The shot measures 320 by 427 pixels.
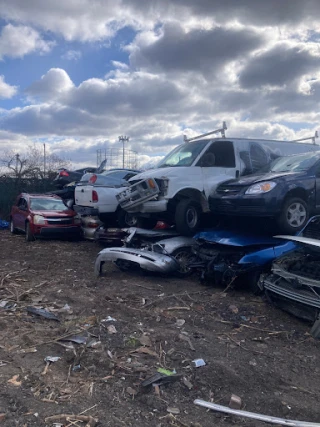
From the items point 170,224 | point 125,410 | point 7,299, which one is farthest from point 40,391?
point 170,224

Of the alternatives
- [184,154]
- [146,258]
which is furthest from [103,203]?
[146,258]

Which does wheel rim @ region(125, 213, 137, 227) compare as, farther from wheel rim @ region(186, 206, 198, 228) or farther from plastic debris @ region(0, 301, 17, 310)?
plastic debris @ region(0, 301, 17, 310)

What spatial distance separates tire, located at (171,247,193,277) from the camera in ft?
28.1

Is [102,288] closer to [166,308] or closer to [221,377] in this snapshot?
[166,308]

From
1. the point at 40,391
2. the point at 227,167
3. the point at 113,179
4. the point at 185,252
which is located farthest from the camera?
the point at 113,179

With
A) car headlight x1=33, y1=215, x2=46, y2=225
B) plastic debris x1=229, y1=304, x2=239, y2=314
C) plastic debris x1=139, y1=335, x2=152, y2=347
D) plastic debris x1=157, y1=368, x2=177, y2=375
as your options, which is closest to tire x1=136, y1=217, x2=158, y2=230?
car headlight x1=33, y1=215, x2=46, y2=225

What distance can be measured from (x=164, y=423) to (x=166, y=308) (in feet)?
10.2

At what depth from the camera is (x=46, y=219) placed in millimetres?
13688

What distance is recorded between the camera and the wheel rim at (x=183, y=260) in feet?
28.2

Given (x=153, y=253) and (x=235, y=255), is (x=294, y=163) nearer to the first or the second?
(x=235, y=255)

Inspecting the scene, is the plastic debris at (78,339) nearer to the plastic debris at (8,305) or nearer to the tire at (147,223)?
the plastic debris at (8,305)

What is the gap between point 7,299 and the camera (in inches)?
277

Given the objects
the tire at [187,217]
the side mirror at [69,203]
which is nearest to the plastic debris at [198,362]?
the tire at [187,217]

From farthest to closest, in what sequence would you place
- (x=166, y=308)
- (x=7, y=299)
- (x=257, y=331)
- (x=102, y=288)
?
(x=102, y=288)
(x=7, y=299)
(x=166, y=308)
(x=257, y=331)
